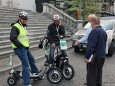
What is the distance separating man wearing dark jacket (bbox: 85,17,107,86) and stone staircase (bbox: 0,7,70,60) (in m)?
5.20

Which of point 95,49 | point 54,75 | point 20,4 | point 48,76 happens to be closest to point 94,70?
point 95,49

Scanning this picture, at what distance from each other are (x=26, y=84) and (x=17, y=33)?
1.27 metres

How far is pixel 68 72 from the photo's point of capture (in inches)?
311

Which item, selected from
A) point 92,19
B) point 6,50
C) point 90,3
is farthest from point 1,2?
point 92,19

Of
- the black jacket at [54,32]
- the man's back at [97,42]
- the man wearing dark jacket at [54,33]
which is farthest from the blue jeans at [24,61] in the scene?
the man's back at [97,42]

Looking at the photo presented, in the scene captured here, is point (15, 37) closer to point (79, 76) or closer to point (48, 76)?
point (48, 76)

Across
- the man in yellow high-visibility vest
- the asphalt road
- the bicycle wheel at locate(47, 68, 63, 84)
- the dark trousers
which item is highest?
the man in yellow high-visibility vest

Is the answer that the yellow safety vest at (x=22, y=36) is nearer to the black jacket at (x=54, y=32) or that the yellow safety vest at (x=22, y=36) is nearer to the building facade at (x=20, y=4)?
the black jacket at (x=54, y=32)

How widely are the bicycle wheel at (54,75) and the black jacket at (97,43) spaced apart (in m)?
1.67

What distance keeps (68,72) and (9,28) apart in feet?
23.7

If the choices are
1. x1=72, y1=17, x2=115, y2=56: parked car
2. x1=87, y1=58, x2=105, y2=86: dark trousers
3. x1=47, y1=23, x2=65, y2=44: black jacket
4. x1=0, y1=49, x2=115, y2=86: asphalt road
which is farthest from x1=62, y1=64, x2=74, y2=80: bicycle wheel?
x1=72, y1=17, x2=115, y2=56: parked car

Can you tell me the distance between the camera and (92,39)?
19.7 feet

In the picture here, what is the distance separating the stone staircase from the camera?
38.6 feet

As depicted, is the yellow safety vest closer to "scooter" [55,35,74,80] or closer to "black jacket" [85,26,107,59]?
"scooter" [55,35,74,80]
